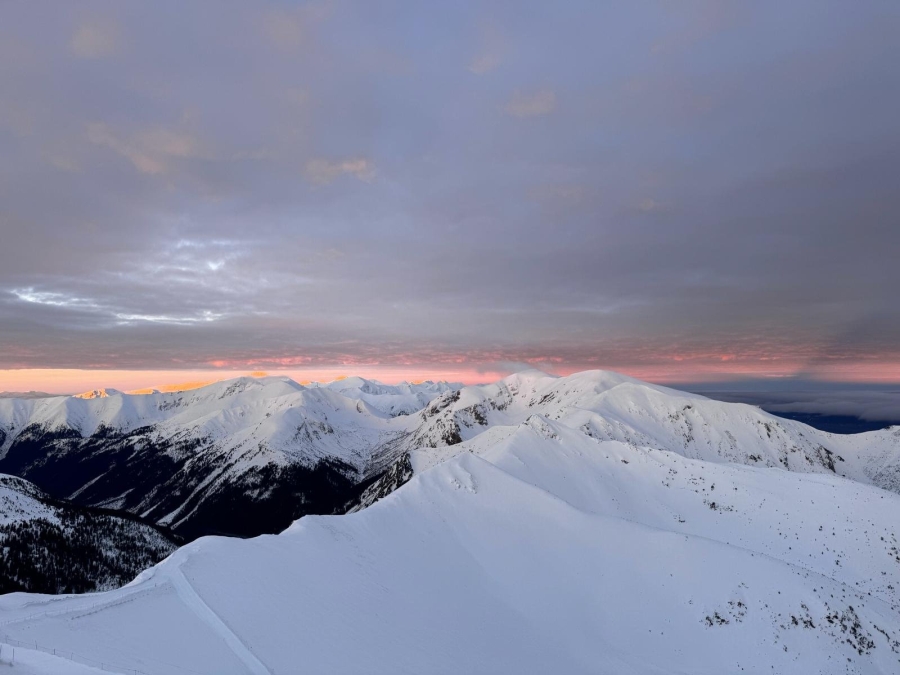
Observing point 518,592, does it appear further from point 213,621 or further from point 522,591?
point 213,621

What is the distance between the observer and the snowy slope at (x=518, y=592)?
3006 cm

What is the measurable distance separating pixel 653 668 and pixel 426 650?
23.6 meters

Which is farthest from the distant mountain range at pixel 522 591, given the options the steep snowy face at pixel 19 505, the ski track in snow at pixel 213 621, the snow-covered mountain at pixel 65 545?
the steep snowy face at pixel 19 505

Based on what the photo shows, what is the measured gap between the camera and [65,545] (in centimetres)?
13888

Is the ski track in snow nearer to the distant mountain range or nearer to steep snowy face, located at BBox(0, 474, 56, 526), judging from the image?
the distant mountain range

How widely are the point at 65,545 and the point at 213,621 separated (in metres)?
160

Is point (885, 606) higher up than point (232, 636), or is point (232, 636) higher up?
point (232, 636)

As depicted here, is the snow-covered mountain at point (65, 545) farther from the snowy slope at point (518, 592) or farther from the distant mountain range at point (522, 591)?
the snowy slope at point (518, 592)

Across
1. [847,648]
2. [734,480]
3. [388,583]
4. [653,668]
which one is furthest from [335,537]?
[734,480]

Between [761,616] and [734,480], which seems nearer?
[761,616]

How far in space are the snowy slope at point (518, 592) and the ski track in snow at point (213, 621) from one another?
15 cm

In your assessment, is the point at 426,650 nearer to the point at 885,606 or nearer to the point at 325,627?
the point at 325,627

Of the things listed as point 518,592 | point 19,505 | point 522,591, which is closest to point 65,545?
point 19,505

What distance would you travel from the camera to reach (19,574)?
4685 inches
